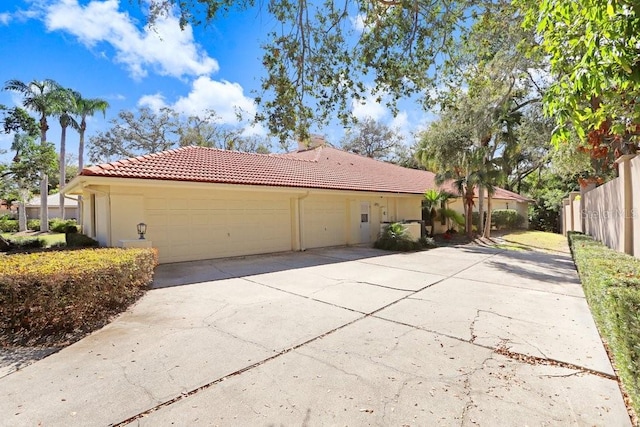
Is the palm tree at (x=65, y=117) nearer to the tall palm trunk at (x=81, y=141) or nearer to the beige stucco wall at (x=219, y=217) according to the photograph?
the tall palm trunk at (x=81, y=141)

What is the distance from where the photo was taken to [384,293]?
269 inches

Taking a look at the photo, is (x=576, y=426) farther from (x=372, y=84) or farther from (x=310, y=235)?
(x=310, y=235)

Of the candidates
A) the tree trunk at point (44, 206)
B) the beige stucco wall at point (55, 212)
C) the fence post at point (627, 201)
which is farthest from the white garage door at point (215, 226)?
the beige stucco wall at point (55, 212)

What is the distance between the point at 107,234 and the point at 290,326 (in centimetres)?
733

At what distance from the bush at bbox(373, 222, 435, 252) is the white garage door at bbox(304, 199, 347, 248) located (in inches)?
74.2

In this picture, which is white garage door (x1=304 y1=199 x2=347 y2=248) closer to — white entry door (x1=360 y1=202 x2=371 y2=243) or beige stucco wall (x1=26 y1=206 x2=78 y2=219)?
white entry door (x1=360 y1=202 x2=371 y2=243)

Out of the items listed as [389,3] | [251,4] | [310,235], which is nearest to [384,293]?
[389,3]

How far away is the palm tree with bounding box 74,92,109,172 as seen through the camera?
28.0 metres

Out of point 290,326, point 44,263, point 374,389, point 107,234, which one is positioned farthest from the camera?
point 107,234

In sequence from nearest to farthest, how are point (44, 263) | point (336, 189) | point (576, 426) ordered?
point (576, 426), point (44, 263), point (336, 189)

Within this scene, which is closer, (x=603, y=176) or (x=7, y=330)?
(x=7, y=330)

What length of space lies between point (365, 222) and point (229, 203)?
7.45m

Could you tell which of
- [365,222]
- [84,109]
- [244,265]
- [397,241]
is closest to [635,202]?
[397,241]

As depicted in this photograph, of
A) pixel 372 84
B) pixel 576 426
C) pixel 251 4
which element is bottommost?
pixel 576 426
